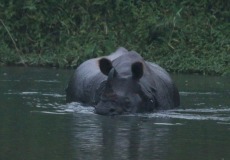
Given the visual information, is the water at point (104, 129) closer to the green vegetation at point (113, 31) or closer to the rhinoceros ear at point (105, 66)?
the rhinoceros ear at point (105, 66)

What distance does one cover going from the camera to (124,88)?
14773mm

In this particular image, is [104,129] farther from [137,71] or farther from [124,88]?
[137,71]

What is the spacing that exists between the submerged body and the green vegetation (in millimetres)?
7158

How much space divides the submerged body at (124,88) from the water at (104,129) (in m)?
0.23

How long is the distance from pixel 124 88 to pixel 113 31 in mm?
11607

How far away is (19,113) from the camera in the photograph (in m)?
14.3

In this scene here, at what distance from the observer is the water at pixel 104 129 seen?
10664mm

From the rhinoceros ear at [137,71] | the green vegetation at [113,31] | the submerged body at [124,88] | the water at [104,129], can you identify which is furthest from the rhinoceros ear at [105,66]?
the green vegetation at [113,31]

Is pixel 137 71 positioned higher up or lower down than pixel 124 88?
higher up

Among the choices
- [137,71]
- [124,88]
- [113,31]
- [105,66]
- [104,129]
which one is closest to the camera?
[104,129]

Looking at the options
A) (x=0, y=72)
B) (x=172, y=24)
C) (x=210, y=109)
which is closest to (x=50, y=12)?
(x=172, y=24)

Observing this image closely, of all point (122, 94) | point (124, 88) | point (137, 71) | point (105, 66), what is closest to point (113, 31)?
point (105, 66)

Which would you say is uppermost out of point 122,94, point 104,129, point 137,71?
point 137,71

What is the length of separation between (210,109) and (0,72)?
7.31m
